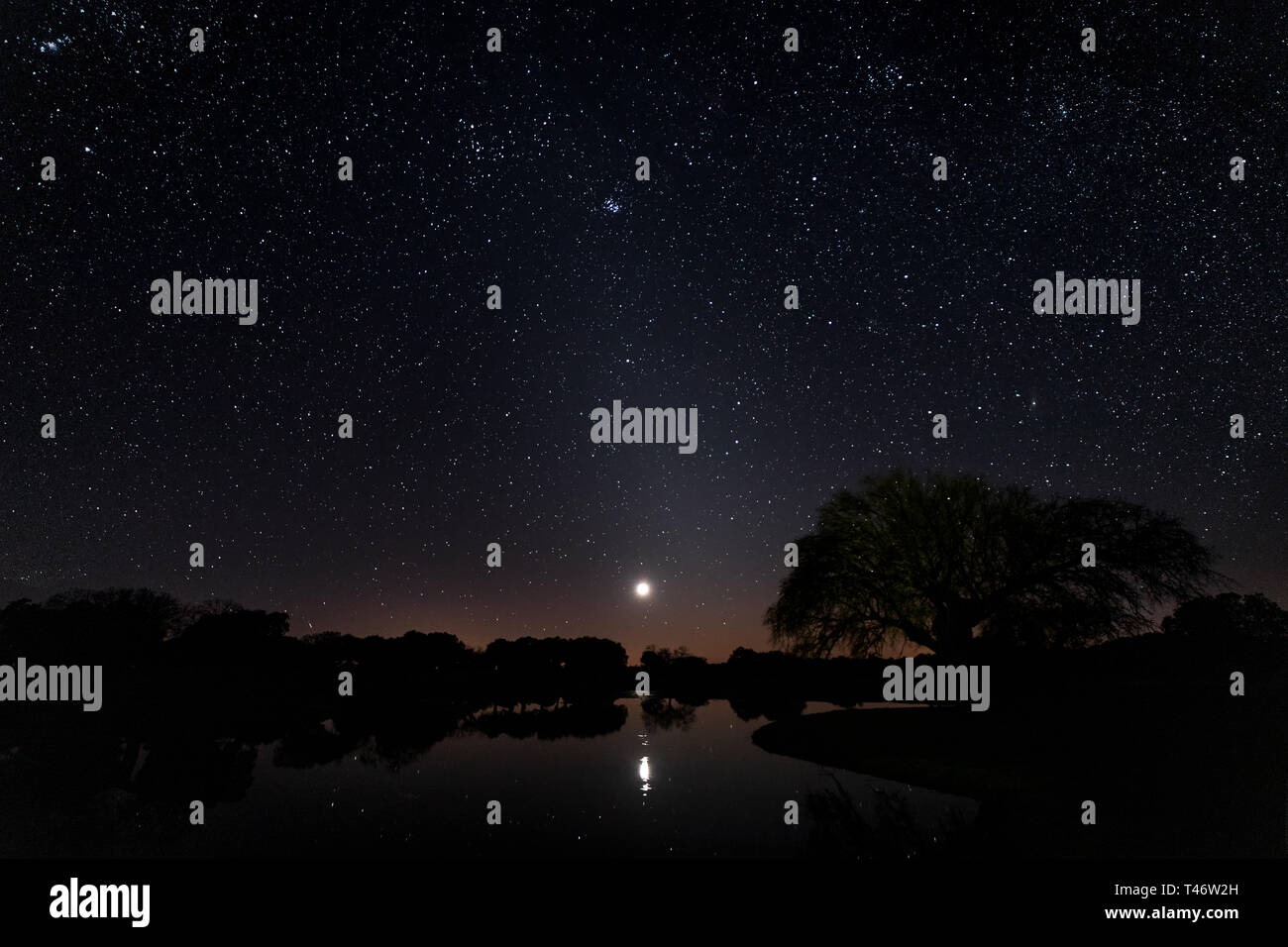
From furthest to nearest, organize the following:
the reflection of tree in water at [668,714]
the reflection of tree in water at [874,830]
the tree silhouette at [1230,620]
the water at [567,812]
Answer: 1. the reflection of tree in water at [668,714]
2. the tree silhouette at [1230,620]
3. the water at [567,812]
4. the reflection of tree in water at [874,830]

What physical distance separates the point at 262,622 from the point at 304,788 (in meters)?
53.2

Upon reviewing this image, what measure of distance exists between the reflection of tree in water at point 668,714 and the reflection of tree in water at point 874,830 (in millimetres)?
22132

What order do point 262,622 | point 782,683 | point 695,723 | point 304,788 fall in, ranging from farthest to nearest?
point 262,622 → point 782,683 → point 695,723 → point 304,788

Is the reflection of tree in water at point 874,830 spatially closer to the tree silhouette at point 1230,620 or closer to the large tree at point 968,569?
the large tree at point 968,569

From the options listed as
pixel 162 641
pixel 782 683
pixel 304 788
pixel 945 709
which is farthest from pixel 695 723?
pixel 162 641

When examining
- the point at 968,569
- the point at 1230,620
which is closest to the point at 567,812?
the point at 968,569

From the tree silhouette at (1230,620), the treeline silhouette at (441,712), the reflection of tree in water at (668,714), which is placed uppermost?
the tree silhouette at (1230,620)

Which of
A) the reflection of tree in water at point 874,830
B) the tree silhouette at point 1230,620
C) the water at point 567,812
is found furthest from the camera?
the tree silhouette at point 1230,620

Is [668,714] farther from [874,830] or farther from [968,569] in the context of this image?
[874,830]

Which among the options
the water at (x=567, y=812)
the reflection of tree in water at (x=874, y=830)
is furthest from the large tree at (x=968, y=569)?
the reflection of tree in water at (x=874, y=830)

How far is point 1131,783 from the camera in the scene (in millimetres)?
15133

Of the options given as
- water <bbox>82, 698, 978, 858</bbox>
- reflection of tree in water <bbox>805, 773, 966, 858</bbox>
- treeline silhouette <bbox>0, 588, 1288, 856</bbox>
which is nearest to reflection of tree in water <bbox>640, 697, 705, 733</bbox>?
treeline silhouette <bbox>0, 588, 1288, 856</bbox>

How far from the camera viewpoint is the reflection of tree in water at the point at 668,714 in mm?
39225
